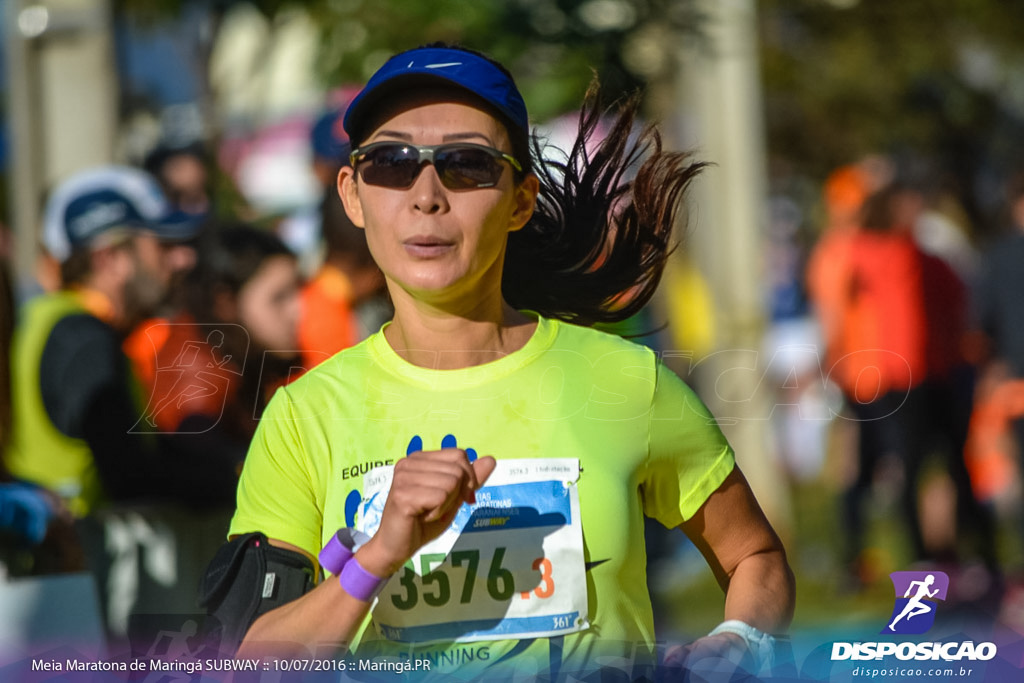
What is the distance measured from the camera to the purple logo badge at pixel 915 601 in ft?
7.59

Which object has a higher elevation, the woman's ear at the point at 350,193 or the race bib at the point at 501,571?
the woman's ear at the point at 350,193

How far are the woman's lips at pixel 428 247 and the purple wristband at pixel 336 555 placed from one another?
0.47m

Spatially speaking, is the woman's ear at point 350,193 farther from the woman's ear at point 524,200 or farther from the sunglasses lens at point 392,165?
the woman's ear at point 524,200

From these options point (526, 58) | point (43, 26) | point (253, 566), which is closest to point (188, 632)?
point (253, 566)

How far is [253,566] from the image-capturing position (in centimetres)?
226

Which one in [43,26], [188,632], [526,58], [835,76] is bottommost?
[188,632]

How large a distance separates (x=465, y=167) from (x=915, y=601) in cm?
101

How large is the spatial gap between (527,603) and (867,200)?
6.03 m

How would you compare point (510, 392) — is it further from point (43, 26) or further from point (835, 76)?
point (835, 76)

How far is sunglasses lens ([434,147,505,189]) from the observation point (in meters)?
2.26

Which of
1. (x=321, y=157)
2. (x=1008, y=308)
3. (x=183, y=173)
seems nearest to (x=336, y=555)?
(x=321, y=157)

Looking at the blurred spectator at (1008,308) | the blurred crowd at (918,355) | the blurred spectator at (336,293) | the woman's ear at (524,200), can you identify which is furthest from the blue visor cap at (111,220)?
the blurred spectator at (1008,308)

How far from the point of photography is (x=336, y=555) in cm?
219

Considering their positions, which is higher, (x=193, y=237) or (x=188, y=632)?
(x=193, y=237)
